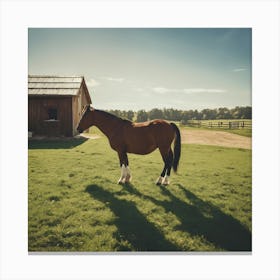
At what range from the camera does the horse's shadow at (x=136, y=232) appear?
9.68ft

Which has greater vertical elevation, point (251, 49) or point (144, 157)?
point (251, 49)

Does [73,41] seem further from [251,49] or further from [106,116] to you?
[251,49]

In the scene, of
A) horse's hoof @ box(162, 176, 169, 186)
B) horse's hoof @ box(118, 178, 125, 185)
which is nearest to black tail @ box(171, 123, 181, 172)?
horse's hoof @ box(162, 176, 169, 186)

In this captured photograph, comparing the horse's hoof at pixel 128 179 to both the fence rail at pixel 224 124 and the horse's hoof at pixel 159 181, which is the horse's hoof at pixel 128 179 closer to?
the horse's hoof at pixel 159 181

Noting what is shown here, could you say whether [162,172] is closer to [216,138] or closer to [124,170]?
[124,170]

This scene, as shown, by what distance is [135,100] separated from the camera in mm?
4117

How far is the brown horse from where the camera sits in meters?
3.98

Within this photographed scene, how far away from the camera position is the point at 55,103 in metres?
5.38

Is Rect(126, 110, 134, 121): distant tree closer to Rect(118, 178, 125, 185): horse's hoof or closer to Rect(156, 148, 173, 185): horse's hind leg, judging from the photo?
Rect(156, 148, 173, 185): horse's hind leg

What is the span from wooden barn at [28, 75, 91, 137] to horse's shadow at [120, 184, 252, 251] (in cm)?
258

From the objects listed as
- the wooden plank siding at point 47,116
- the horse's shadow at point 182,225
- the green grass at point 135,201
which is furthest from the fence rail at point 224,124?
the wooden plank siding at point 47,116
